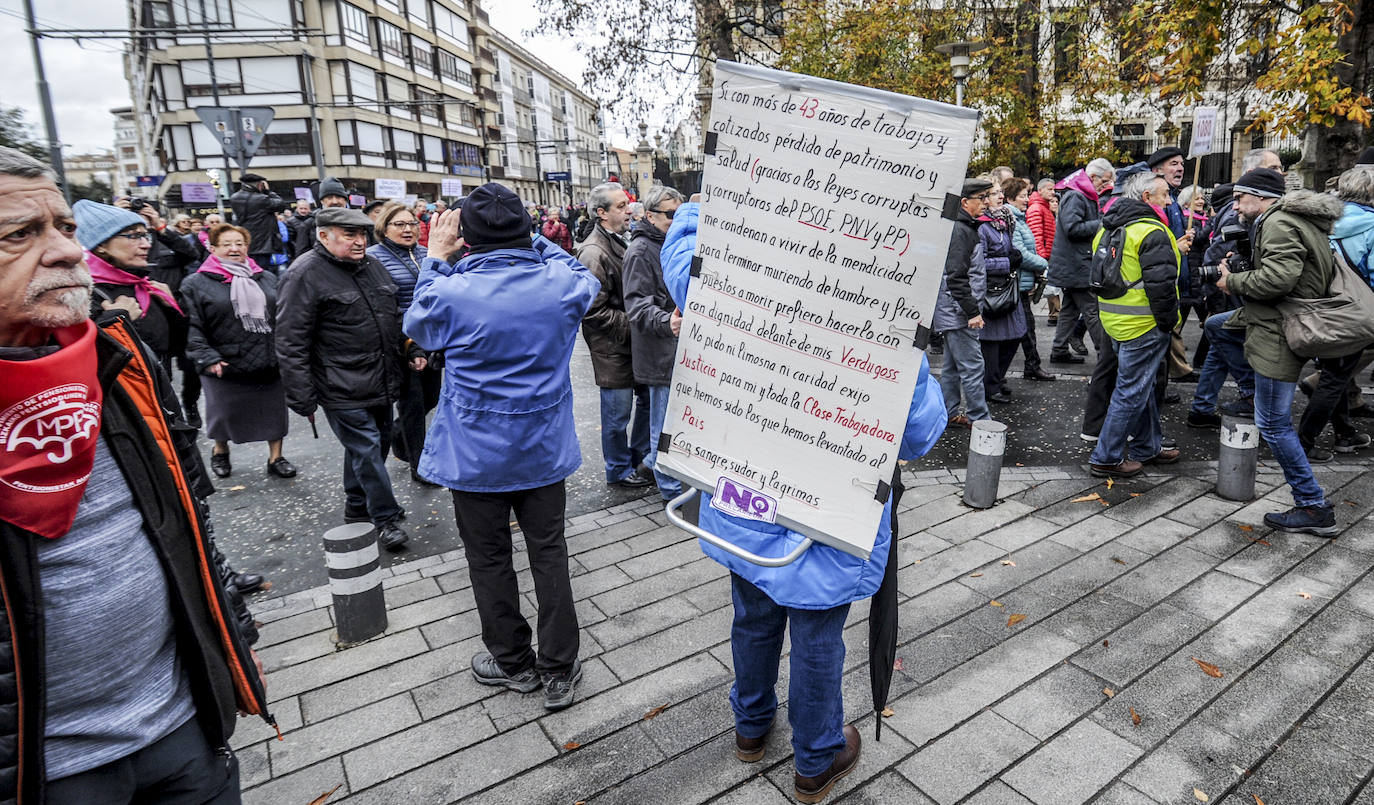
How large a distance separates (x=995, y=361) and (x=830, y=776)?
→ 18.1ft

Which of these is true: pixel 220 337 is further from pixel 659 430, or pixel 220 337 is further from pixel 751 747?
pixel 751 747

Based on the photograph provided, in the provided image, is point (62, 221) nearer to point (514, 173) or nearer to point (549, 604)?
point (549, 604)

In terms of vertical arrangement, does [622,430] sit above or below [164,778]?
below

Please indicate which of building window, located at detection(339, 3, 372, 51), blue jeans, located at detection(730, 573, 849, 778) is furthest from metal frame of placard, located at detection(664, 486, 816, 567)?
building window, located at detection(339, 3, 372, 51)

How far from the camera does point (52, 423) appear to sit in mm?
1462

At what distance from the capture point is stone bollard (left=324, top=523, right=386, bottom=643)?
12.0 ft

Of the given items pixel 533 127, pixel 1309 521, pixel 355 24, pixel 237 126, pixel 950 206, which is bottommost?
pixel 1309 521

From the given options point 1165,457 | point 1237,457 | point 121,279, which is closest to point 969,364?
point 1165,457

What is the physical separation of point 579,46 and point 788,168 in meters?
17.3

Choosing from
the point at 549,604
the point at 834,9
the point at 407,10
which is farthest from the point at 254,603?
the point at 407,10

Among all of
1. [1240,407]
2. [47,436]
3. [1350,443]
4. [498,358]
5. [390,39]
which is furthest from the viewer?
[390,39]

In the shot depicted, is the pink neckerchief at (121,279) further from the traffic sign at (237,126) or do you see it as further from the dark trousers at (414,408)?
the traffic sign at (237,126)

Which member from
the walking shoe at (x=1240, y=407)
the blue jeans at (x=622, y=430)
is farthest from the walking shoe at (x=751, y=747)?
the walking shoe at (x=1240, y=407)

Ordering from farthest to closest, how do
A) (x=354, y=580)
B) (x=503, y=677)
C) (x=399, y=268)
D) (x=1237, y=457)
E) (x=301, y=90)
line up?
(x=301, y=90)
(x=399, y=268)
(x=1237, y=457)
(x=354, y=580)
(x=503, y=677)
